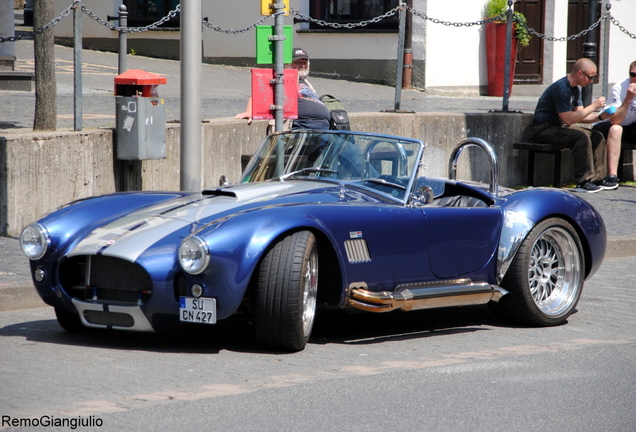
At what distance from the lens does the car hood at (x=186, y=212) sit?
522 centimetres

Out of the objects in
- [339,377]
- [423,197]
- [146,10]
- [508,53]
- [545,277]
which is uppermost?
[146,10]

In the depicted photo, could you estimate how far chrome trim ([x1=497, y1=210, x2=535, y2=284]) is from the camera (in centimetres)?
621

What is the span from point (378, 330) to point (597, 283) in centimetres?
268

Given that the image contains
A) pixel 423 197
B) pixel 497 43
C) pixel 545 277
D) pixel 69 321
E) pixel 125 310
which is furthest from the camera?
pixel 497 43

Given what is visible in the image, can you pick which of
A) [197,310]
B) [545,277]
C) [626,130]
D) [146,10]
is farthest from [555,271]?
[146,10]

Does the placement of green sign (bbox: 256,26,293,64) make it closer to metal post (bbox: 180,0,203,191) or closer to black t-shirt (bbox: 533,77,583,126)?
metal post (bbox: 180,0,203,191)

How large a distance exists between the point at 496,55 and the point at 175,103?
7.98 m

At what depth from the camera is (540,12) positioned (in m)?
20.1

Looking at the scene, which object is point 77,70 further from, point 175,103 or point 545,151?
point 545,151

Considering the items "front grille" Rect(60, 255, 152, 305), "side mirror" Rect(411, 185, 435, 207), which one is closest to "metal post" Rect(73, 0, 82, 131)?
"front grille" Rect(60, 255, 152, 305)

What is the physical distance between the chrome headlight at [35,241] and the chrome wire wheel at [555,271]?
304 centimetres

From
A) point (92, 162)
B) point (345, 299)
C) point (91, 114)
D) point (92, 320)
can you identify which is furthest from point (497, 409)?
point (91, 114)

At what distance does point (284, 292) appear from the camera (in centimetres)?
509

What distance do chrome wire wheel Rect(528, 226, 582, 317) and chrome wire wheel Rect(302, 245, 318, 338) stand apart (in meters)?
1.70
